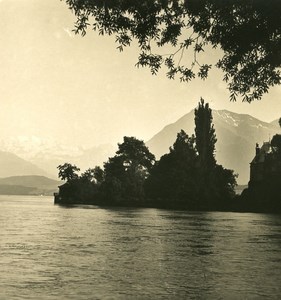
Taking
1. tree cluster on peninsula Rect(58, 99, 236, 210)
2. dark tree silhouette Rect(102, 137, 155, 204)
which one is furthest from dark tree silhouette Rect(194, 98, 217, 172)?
dark tree silhouette Rect(102, 137, 155, 204)

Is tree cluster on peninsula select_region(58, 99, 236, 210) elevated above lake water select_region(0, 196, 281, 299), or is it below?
above

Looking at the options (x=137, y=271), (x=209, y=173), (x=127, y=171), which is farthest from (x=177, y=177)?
(x=137, y=271)

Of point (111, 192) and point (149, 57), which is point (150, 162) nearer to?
point (111, 192)

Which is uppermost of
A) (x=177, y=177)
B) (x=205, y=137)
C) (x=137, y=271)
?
(x=205, y=137)

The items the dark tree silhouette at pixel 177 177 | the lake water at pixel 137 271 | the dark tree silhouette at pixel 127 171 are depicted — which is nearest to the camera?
the lake water at pixel 137 271

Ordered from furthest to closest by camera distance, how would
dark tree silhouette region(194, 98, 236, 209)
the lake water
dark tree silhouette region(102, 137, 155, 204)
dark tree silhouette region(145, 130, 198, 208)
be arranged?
dark tree silhouette region(102, 137, 155, 204), dark tree silhouette region(145, 130, 198, 208), dark tree silhouette region(194, 98, 236, 209), the lake water

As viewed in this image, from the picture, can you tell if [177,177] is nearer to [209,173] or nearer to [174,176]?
[174,176]

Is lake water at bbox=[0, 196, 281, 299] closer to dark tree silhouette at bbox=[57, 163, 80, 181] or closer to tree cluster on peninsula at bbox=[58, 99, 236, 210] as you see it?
tree cluster on peninsula at bbox=[58, 99, 236, 210]

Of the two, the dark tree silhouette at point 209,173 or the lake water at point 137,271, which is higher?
the dark tree silhouette at point 209,173

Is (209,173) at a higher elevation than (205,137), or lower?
lower

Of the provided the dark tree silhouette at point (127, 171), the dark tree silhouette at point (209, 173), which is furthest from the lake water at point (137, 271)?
the dark tree silhouette at point (127, 171)

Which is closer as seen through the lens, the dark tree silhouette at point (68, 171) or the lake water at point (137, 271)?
the lake water at point (137, 271)

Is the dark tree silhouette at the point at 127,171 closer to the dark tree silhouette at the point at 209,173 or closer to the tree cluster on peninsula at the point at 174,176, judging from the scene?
the tree cluster on peninsula at the point at 174,176

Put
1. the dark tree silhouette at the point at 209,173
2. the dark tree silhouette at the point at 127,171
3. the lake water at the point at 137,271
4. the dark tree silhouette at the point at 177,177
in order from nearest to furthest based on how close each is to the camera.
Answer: the lake water at the point at 137,271, the dark tree silhouette at the point at 209,173, the dark tree silhouette at the point at 177,177, the dark tree silhouette at the point at 127,171
